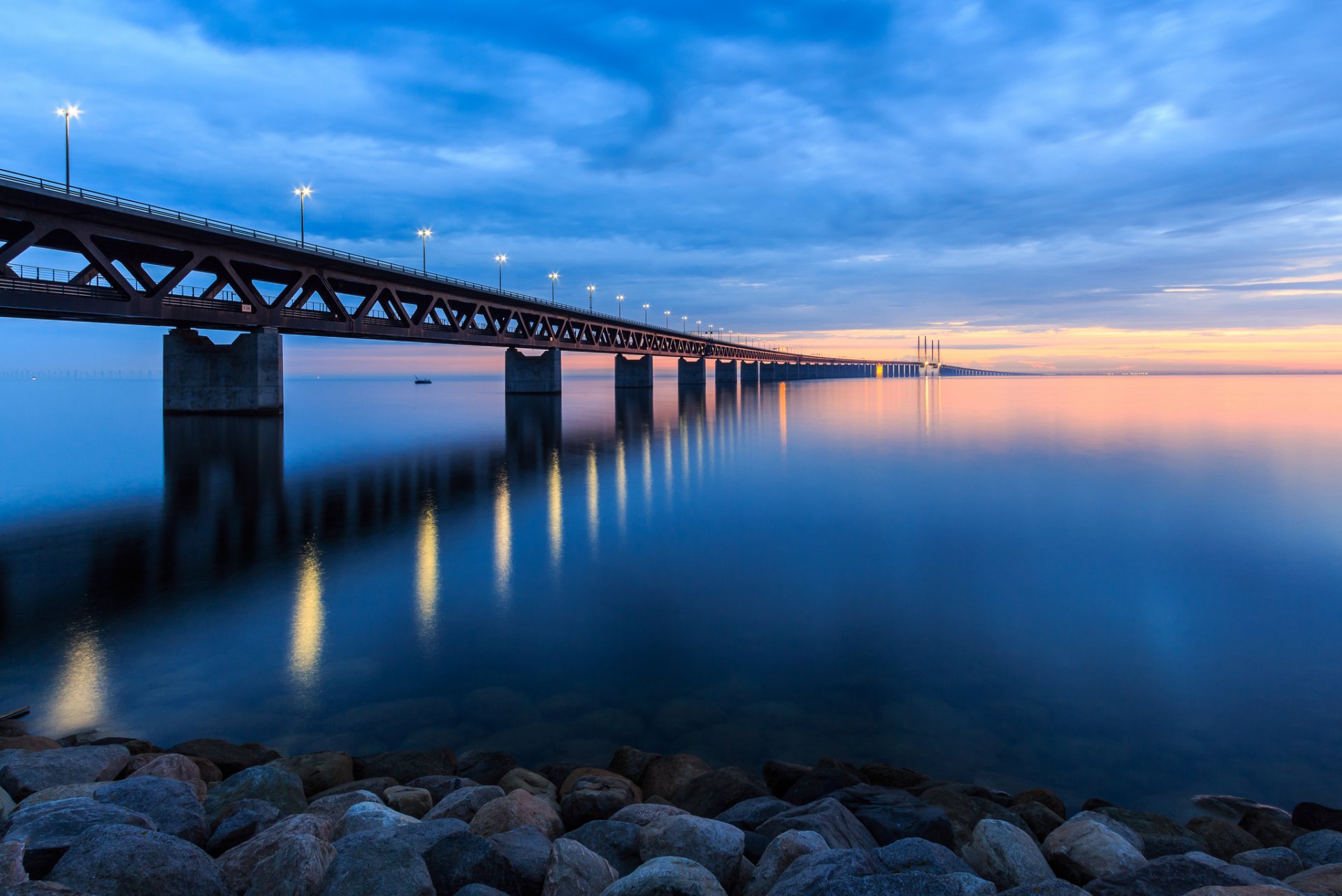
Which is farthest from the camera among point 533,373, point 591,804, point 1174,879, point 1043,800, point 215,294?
point 533,373

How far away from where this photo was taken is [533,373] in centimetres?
10862

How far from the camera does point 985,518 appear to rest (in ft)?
76.6

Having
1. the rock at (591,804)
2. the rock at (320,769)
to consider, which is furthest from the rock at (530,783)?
the rock at (320,769)

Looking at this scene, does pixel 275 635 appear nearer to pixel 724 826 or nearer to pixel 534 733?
pixel 534 733

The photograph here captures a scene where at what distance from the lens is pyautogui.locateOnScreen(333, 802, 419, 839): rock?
5965 mm

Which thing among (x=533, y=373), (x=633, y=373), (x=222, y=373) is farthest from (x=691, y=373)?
(x=222, y=373)

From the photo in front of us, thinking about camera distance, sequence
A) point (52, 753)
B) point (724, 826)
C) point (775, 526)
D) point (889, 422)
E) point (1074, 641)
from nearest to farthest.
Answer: point (724, 826), point (52, 753), point (1074, 641), point (775, 526), point (889, 422)

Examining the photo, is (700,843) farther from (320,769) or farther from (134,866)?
(320,769)

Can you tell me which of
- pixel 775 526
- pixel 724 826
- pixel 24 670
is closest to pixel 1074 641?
pixel 724 826

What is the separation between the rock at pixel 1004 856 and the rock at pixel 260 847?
5396 mm

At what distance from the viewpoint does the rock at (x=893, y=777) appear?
7.77m

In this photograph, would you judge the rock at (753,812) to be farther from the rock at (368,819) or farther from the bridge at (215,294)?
the bridge at (215,294)

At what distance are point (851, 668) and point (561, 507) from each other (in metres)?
16.0

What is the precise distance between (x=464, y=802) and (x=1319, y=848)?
25.5 feet
